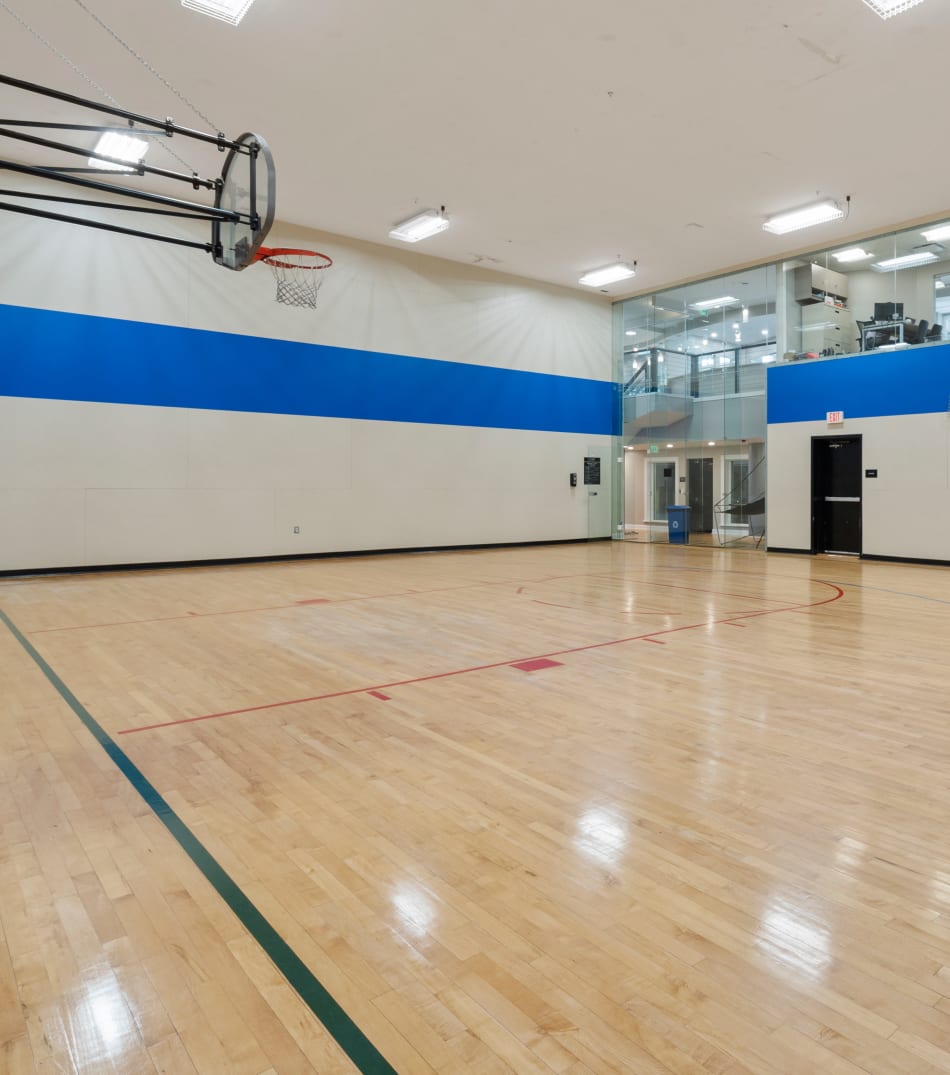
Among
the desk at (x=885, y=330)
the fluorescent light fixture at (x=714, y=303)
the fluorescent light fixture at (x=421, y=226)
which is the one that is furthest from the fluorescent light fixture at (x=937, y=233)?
the fluorescent light fixture at (x=421, y=226)

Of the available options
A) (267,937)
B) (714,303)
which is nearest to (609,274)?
(714,303)

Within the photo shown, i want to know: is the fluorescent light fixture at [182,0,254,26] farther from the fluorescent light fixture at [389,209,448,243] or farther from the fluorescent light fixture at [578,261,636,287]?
the fluorescent light fixture at [578,261,636,287]

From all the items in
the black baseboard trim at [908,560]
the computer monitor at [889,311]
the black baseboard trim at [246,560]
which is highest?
the computer monitor at [889,311]

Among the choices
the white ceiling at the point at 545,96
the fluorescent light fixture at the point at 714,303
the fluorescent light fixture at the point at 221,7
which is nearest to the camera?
the fluorescent light fixture at the point at 221,7

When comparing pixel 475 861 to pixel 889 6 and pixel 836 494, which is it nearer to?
pixel 889 6

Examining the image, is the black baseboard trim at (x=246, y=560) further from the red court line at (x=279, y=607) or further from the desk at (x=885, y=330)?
the desk at (x=885, y=330)

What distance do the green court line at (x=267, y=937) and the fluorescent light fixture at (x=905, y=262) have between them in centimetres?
1183

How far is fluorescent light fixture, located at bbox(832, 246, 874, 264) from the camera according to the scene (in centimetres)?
1092

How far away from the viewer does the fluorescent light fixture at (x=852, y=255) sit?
10.9m

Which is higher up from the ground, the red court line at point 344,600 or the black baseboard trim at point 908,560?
the red court line at point 344,600

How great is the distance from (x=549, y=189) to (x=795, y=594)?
19.1 feet

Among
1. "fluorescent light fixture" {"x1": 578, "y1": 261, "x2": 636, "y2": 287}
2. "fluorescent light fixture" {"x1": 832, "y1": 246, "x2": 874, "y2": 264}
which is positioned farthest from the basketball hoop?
"fluorescent light fixture" {"x1": 832, "y1": 246, "x2": 874, "y2": 264}

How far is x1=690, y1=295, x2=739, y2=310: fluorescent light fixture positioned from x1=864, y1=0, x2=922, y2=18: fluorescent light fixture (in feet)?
23.6

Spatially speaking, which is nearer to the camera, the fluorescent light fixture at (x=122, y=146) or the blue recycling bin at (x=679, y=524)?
the fluorescent light fixture at (x=122, y=146)
